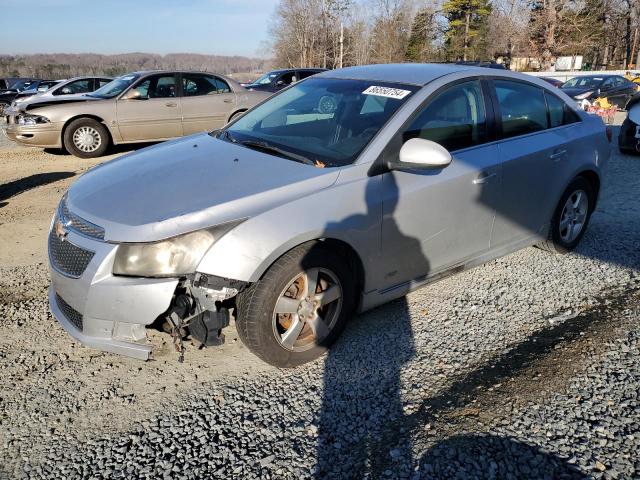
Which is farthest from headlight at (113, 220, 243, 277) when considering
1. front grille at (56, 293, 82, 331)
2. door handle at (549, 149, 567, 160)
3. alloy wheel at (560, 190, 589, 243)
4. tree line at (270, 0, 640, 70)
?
tree line at (270, 0, 640, 70)

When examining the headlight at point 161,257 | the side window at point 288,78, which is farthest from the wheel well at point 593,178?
the side window at point 288,78

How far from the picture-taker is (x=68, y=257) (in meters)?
2.73

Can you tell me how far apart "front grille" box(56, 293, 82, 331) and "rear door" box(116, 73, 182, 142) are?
729 cm

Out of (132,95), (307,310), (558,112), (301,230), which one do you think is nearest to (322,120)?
(301,230)

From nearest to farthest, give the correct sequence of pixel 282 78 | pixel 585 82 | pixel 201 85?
1. pixel 201 85
2. pixel 282 78
3. pixel 585 82

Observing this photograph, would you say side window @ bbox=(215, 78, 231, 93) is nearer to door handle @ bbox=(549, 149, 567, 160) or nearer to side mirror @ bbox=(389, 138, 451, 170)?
door handle @ bbox=(549, 149, 567, 160)

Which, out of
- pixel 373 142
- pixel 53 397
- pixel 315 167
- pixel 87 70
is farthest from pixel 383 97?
pixel 87 70

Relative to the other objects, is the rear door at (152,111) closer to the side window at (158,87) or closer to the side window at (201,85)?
the side window at (158,87)

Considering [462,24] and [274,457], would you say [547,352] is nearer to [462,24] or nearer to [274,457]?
[274,457]

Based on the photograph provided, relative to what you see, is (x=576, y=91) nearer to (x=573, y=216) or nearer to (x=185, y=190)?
(x=573, y=216)

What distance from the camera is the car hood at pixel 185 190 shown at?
101 inches

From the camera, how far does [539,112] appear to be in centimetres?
416

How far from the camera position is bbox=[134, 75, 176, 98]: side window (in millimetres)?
9664

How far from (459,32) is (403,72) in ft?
198
